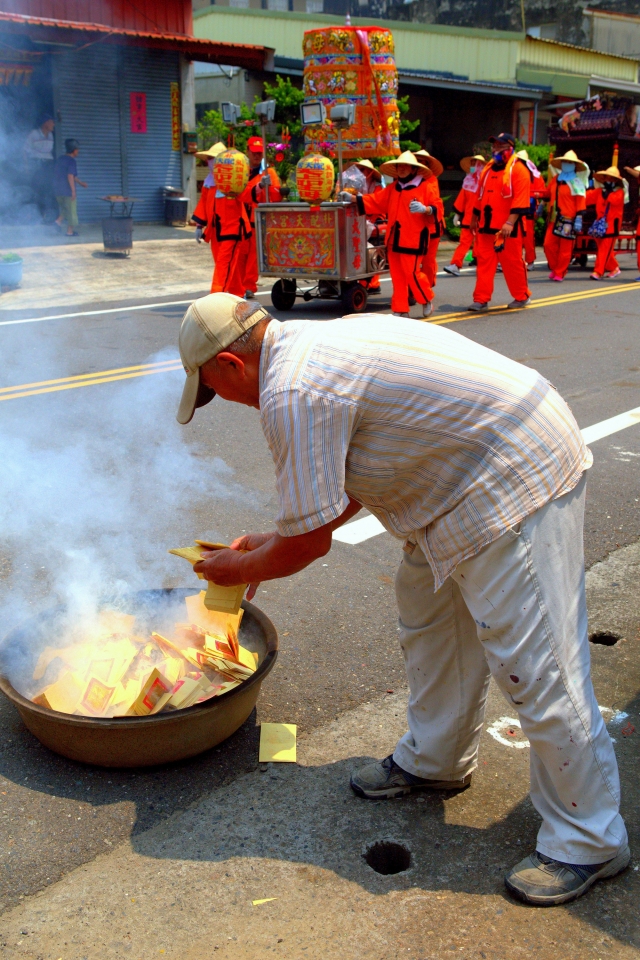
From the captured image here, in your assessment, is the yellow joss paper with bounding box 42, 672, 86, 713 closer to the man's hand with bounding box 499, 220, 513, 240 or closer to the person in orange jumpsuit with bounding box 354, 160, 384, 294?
the man's hand with bounding box 499, 220, 513, 240

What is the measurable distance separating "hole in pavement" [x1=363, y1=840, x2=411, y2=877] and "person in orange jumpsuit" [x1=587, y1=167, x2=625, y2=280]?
13590 millimetres

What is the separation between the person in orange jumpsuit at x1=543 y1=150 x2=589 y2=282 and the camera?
551 inches

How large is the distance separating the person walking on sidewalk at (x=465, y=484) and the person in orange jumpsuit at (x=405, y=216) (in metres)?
7.95

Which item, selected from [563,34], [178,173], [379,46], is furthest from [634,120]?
[563,34]

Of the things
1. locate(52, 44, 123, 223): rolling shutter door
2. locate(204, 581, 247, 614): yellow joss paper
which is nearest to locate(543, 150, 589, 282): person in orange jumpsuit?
locate(52, 44, 123, 223): rolling shutter door

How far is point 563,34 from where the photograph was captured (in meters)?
33.5

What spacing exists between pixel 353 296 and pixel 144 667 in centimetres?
805

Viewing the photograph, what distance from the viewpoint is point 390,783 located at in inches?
101

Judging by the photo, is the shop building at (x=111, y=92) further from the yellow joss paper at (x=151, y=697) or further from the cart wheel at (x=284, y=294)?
the yellow joss paper at (x=151, y=697)

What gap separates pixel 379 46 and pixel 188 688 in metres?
13.4

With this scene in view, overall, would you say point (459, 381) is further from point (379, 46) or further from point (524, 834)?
point (379, 46)

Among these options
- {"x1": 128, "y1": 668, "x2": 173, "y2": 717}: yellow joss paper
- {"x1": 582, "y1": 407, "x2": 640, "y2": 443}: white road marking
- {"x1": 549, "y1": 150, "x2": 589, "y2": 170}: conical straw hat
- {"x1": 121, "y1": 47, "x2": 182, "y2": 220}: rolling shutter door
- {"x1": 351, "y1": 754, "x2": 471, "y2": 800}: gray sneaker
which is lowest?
{"x1": 351, "y1": 754, "x2": 471, "y2": 800}: gray sneaker

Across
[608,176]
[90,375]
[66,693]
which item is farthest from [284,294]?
[66,693]

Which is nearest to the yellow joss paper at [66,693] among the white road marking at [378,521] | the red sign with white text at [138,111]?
the white road marking at [378,521]
